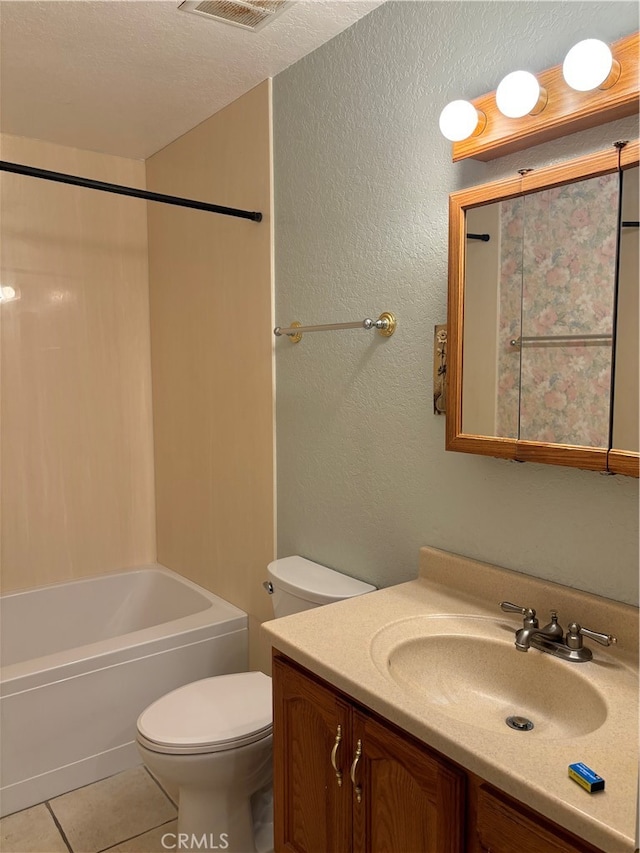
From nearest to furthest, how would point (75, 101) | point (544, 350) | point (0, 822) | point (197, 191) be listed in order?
point (544, 350) < point (0, 822) < point (75, 101) < point (197, 191)

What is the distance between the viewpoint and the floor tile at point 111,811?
210 cm

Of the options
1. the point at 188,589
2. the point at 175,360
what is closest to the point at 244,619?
the point at 188,589

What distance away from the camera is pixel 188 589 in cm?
300

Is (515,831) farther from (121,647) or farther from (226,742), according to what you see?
(121,647)

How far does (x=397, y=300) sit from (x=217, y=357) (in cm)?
110

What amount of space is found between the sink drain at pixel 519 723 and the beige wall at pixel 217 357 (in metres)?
1.30

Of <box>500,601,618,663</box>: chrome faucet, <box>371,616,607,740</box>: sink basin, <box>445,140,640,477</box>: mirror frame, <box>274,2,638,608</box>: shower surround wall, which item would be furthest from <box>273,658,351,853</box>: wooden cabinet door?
<box>445,140,640,477</box>: mirror frame

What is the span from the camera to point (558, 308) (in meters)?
1.41

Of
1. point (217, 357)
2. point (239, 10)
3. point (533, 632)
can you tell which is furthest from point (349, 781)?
point (239, 10)

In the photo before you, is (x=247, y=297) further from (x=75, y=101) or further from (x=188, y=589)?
(x=188, y=589)

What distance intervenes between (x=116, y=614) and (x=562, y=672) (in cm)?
242

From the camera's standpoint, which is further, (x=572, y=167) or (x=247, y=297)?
(x=247, y=297)

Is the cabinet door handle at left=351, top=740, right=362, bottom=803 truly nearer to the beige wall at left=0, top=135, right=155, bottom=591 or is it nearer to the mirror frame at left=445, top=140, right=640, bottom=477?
the mirror frame at left=445, top=140, right=640, bottom=477

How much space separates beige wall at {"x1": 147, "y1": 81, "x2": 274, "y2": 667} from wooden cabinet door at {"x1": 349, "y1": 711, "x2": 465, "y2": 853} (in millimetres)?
1247
